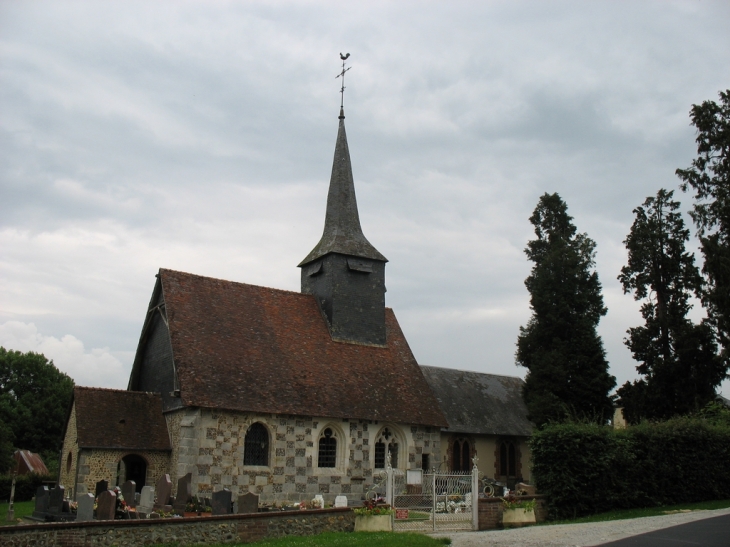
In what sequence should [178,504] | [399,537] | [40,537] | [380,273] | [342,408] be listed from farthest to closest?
[380,273]
[342,408]
[178,504]
[399,537]
[40,537]

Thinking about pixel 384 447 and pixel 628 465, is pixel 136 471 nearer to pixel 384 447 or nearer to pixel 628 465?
pixel 384 447

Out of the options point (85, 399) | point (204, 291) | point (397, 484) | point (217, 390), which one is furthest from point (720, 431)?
point (85, 399)

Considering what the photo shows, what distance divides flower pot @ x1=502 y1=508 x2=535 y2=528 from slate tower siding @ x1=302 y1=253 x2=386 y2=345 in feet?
39.5

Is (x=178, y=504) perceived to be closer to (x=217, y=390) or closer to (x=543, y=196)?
(x=217, y=390)

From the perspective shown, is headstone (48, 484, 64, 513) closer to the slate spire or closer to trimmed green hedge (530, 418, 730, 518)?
trimmed green hedge (530, 418, 730, 518)

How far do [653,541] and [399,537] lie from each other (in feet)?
17.4

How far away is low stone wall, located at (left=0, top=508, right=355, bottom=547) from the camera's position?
45.3 feet

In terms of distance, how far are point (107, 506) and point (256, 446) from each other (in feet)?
26.6

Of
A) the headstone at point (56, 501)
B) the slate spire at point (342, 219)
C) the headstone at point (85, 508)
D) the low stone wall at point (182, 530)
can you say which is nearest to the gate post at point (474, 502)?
the low stone wall at point (182, 530)

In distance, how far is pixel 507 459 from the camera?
36.5 m

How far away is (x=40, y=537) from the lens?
45.2 feet

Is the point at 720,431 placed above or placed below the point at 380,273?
below

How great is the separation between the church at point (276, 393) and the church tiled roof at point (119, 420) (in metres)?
0.05

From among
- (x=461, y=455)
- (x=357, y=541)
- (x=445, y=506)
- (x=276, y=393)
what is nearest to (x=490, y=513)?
(x=445, y=506)
